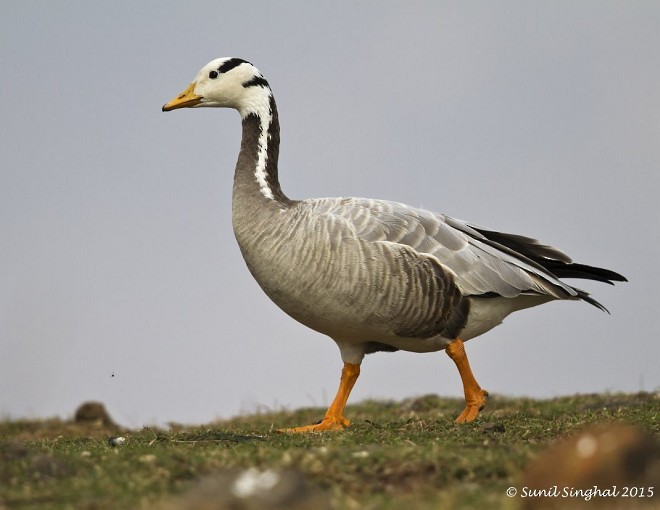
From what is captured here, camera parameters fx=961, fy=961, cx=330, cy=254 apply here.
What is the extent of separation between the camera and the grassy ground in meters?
6.54

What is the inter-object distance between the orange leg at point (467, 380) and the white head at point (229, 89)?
3892mm

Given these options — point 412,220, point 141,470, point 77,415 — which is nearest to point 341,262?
point 412,220

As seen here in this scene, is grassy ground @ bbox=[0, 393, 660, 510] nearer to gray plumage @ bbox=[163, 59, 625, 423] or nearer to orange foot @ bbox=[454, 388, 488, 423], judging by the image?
orange foot @ bbox=[454, 388, 488, 423]

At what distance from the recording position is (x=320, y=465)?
23.6ft

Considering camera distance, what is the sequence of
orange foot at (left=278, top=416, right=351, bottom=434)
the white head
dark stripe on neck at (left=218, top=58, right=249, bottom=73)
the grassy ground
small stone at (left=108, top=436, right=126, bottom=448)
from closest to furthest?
the grassy ground
small stone at (left=108, top=436, right=126, bottom=448)
orange foot at (left=278, top=416, right=351, bottom=434)
the white head
dark stripe on neck at (left=218, top=58, right=249, bottom=73)

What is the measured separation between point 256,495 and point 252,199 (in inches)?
277

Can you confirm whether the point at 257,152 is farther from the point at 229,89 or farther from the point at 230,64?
the point at 230,64

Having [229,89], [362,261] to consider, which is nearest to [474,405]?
[362,261]

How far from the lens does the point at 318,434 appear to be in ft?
33.5

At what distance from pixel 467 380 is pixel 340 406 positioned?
1.62 metres

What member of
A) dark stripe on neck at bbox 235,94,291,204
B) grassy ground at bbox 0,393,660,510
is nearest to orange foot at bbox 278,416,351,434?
grassy ground at bbox 0,393,660,510

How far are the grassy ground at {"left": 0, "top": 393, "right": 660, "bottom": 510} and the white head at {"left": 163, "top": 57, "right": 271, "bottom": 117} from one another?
4441 mm

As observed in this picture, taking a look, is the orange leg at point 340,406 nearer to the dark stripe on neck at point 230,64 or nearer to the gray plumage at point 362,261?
the gray plumage at point 362,261

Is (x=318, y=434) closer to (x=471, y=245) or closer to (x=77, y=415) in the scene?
(x=471, y=245)
